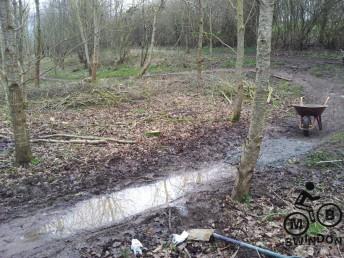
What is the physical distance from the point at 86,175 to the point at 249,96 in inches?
324

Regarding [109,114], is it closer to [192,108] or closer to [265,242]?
[192,108]

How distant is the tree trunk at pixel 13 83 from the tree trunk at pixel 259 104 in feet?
12.9

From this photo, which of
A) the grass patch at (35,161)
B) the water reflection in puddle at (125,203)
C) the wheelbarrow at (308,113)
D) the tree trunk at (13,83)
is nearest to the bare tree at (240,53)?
the wheelbarrow at (308,113)

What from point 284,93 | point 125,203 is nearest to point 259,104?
point 125,203

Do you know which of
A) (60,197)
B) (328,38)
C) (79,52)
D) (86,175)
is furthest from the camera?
(79,52)

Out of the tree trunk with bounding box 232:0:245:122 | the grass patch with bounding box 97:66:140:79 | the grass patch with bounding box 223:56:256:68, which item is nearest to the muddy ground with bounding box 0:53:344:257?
the tree trunk with bounding box 232:0:245:122

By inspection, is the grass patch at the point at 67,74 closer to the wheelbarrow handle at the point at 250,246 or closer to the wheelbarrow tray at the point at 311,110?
the wheelbarrow tray at the point at 311,110

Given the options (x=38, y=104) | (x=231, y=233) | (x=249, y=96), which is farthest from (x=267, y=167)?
(x=38, y=104)

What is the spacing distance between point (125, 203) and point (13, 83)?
2.86 metres

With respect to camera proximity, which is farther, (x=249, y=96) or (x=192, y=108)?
(x=249, y=96)

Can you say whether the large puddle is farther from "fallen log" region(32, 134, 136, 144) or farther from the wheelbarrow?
the wheelbarrow

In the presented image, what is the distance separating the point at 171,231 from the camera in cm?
451

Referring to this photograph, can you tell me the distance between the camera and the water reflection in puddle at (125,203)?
488 centimetres

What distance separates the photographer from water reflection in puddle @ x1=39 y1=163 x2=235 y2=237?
16.0 feet
